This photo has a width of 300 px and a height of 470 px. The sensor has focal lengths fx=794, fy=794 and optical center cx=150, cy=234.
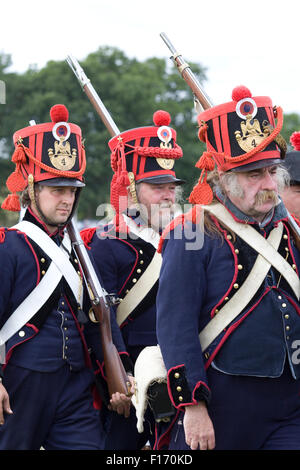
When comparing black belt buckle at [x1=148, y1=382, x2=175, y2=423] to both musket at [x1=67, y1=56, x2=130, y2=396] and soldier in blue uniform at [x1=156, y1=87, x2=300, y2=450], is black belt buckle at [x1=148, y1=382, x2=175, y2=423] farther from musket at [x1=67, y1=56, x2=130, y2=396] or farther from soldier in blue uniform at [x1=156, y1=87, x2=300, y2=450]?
musket at [x1=67, y1=56, x2=130, y2=396]

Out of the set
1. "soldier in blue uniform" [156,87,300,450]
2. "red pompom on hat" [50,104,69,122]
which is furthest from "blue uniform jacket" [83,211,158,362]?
"soldier in blue uniform" [156,87,300,450]

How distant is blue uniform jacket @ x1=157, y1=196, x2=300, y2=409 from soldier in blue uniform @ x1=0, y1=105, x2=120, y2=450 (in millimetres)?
1325

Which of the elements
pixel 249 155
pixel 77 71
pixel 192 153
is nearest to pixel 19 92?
pixel 192 153

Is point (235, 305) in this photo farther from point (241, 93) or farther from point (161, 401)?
point (241, 93)

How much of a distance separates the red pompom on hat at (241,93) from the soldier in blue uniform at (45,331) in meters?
1.58

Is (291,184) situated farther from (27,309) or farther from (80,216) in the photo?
(80,216)

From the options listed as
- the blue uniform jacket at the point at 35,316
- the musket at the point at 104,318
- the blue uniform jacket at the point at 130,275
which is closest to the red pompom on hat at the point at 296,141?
the blue uniform jacket at the point at 130,275

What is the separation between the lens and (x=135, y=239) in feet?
18.0

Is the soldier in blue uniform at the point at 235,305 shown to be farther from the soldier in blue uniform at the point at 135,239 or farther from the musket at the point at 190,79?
the soldier in blue uniform at the point at 135,239

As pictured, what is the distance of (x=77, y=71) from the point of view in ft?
20.5

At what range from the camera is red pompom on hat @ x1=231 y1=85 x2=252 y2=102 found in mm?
3955

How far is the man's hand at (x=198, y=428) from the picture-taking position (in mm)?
3562

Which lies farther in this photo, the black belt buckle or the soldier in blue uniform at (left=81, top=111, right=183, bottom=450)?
the soldier in blue uniform at (left=81, top=111, right=183, bottom=450)

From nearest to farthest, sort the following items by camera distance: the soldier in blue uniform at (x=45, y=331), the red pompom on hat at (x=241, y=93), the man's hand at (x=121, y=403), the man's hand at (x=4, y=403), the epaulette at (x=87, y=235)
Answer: the red pompom on hat at (x=241, y=93), the man's hand at (x=4, y=403), the soldier in blue uniform at (x=45, y=331), the man's hand at (x=121, y=403), the epaulette at (x=87, y=235)
